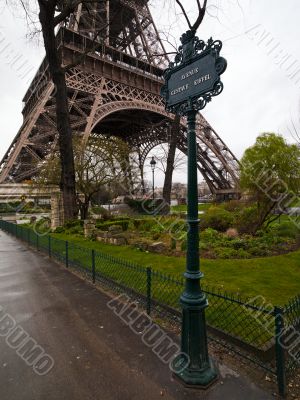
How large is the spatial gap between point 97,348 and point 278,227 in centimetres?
1176

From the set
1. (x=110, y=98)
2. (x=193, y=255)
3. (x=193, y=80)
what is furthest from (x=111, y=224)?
(x=110, y=98)

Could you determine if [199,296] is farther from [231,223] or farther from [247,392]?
[231,223]

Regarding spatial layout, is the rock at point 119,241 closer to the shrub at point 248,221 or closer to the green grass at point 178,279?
the green grass at point 178,279

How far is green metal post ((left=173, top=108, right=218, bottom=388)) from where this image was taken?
3.50 meters

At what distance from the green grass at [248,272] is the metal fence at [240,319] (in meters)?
0.76

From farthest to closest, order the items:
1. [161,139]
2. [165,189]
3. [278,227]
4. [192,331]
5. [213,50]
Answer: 1. [161,139]
2. [165,189]
3. [278,227]
4. [192,331]
5. [213,50]

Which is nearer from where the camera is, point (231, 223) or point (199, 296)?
point (199, 296)

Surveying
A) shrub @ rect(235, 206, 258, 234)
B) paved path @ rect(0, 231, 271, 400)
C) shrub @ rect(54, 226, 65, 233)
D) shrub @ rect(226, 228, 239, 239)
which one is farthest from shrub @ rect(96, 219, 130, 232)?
paved path @ rect(0, 231, 271, 400)

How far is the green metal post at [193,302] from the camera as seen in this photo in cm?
350

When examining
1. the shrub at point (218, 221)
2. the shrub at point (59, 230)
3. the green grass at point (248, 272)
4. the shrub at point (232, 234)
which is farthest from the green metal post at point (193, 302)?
the shrub at point (59, 230)

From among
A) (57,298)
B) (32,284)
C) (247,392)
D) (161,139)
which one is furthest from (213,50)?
(161,139)

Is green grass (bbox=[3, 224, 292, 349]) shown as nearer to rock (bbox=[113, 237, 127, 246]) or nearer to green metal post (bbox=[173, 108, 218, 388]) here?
rock (bbox=[113, 237, 127, 246])

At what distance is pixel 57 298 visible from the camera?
261 inches

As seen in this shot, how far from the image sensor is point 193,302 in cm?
348
